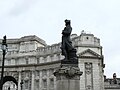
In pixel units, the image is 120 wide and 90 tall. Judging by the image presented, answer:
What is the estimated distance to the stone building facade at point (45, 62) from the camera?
Result: 227 ft

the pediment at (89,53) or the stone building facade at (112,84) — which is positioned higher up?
the pediment at (89,53)

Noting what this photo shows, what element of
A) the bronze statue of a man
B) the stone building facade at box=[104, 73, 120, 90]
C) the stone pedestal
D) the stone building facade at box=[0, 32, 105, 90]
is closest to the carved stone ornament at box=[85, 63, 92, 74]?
the stone building facade at box=[0, 32, 105, 90]

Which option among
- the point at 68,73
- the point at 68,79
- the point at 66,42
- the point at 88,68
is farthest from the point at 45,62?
the point at 68,73

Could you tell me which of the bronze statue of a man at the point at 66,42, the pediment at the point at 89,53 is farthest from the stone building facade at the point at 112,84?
the bronze statue of a man at the point at 66,42

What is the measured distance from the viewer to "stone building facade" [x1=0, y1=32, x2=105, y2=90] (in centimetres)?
6912

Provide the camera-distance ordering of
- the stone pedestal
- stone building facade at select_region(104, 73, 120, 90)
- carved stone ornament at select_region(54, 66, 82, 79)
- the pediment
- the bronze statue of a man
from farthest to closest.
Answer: stone building facade at select_region(104, 73, 120, 90), the pediment, the bronze statue of a man, carved stone ornament at select_region(54, 66, 82, 79), the stone pedestal

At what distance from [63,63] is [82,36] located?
52.4 m

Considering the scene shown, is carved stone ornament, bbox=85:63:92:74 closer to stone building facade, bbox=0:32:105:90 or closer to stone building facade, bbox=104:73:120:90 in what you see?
stone building facade, bbox=0:32:105:90

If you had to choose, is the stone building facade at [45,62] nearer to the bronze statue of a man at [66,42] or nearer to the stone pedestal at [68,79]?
the bronze statue of a man at [66,42]

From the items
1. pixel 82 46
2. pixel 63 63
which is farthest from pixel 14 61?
pixel 63 63

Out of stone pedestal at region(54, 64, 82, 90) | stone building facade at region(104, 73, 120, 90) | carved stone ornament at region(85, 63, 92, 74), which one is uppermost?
carved stone ornament at region(85, 63, 92, 74)

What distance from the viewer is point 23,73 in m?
80.1

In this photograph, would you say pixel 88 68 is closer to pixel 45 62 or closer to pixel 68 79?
pixel 45 62

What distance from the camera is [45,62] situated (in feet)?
254
